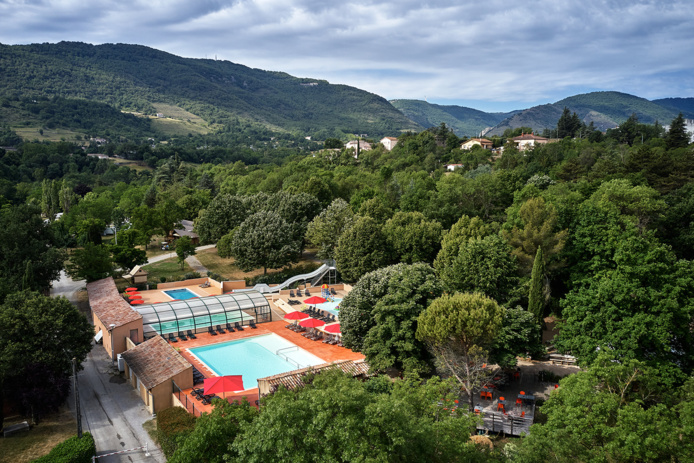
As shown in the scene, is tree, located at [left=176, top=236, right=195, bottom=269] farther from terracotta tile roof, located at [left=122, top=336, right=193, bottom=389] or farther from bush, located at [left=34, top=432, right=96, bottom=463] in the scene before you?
bush, located at [left=34, top=432, right=96, bottom=463]

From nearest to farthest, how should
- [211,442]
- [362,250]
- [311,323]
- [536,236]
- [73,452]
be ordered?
[211,442] → [73,452] → [311,323] → [536,236] → [362,250]

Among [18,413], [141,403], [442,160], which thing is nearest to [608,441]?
[141,403]

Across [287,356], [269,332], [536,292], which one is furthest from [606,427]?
[269,332]

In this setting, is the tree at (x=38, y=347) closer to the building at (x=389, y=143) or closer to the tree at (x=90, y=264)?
the tree at (x=90, y=264)

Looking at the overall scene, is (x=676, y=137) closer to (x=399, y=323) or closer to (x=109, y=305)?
(x=399, y=323)

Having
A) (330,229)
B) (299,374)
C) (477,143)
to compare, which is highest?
(477,143)

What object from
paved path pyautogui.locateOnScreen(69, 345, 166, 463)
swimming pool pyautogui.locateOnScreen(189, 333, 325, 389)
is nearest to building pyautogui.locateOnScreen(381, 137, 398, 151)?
swimming pool pyautogui.locateOnScreen(189, 333, 325, 389)
